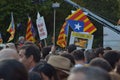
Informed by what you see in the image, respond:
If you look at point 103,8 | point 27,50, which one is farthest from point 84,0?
point 27,50

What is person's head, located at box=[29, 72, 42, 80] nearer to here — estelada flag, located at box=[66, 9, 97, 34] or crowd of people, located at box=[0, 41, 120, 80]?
crowd of people, located at box=[0, 41, 120, 80]

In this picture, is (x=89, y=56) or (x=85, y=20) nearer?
(x=89, y=56)

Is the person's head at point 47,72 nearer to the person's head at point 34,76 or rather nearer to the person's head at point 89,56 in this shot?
the person's head at point 34,76

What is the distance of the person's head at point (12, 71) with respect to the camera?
3.95m

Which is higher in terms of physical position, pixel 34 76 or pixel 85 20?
pixel 34 76

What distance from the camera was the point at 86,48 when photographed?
40.9 feet

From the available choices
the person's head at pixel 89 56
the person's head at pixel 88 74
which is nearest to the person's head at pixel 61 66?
the person's head at pixel 88 74

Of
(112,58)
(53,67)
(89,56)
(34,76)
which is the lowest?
(89,56)

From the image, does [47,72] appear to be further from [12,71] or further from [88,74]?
[88,74]

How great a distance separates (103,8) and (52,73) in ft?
143

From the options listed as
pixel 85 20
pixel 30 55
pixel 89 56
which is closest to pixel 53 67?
pixel 30 55

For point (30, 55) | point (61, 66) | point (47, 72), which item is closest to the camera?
point (47, 72)

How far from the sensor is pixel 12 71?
13.0ft

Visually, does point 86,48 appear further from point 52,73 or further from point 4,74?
point 4,74
